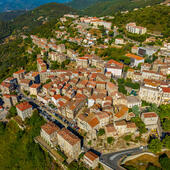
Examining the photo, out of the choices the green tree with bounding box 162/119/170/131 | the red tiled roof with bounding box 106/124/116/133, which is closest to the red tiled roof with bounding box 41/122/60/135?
the red tiled roof with bounding box 106/124/116/133

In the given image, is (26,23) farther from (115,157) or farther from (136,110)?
(115,157)

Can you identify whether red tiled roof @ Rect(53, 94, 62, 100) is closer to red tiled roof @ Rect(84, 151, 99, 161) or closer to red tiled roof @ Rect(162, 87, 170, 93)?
red tiled roof @ Rect(84, 151, 99, 161)

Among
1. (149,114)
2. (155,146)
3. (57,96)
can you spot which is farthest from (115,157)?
(57,96)

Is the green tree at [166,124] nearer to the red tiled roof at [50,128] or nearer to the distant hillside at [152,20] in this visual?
the red tiled roof at [50,128]

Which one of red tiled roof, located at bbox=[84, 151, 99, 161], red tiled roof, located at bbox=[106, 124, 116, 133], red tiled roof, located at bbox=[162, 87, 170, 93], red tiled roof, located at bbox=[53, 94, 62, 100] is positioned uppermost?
red tiled roof, located at bbox=[162, 87, 170, 93]

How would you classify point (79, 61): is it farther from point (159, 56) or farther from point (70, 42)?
point (159, 56)

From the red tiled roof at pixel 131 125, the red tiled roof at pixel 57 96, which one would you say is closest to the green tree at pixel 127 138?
the red tiled roof at pixel 131 125
